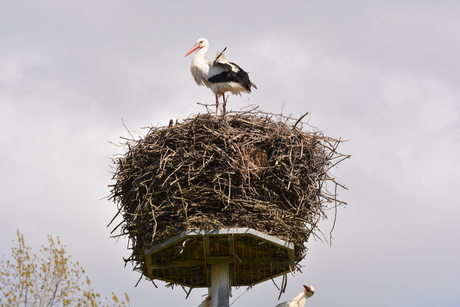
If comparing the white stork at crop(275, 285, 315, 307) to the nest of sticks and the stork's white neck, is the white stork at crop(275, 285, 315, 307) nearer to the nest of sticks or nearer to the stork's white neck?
the nest of sticks

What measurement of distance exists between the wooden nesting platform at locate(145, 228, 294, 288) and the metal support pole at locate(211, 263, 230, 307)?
10 centimetres

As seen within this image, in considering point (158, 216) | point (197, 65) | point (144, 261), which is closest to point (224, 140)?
point (158, 216)

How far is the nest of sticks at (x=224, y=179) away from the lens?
9.08 metres

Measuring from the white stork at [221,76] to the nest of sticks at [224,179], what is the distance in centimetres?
286

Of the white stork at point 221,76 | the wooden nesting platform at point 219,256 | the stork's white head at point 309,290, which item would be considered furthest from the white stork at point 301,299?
the white stork at point 221,76

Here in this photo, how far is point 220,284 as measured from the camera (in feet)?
31.0

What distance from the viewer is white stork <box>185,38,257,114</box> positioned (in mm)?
12836

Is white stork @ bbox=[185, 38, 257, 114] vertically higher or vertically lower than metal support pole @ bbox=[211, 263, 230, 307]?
higher

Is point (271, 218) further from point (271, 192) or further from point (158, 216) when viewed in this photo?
point (158, 216)

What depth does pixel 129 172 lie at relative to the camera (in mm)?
9883

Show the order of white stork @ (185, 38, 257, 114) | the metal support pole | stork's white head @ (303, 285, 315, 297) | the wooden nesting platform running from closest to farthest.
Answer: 1. the wooden nesting platform
2. the metal support pole
3. stork's white head @ (303, 285, 315, 297)
4. white stork @ (185, 38, 257, 114)

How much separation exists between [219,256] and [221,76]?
425 centimetres

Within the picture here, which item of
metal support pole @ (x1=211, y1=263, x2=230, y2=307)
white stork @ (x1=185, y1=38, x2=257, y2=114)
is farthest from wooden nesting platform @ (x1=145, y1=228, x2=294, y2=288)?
white stork @ (x1=185, y1=38, x2=257, y2=114)

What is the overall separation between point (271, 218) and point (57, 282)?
3041mm
